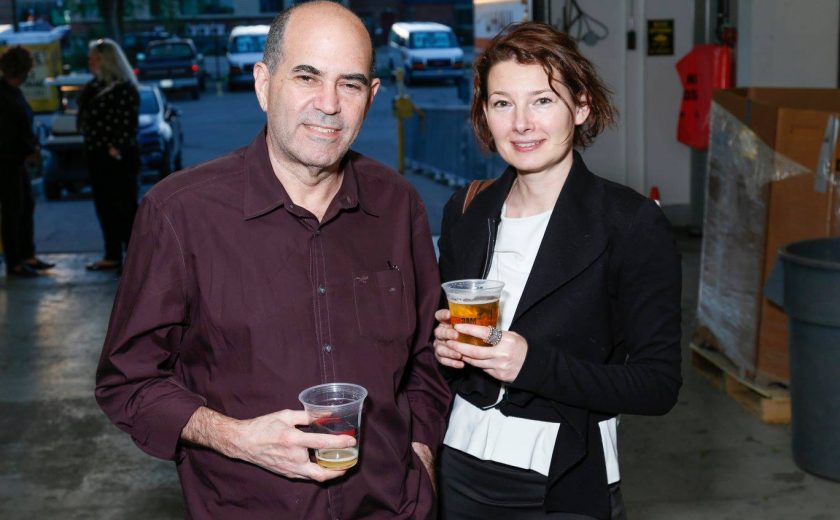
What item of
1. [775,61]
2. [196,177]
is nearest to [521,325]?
[196,177]

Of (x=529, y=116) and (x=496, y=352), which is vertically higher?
(x=529, y=116)

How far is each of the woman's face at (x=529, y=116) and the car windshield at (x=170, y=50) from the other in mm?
30204

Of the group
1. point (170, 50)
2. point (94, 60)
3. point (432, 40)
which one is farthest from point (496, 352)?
point (170, 50)

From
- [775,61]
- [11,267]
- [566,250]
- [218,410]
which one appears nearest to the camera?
[218,410]

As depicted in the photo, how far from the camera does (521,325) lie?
7.90 ft

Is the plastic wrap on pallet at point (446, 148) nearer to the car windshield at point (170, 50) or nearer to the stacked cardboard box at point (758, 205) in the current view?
the stacked cardboard box at point (758, 205)

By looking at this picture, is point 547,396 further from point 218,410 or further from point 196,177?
point 196,177

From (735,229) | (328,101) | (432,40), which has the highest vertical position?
(432,40)

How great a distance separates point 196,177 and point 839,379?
130 inches

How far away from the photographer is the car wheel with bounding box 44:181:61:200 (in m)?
14.4

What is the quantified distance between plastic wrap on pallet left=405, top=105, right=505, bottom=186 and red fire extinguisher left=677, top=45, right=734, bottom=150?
2297mm

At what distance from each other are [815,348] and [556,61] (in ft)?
9.09

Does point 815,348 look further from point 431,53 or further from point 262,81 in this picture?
point 431,53

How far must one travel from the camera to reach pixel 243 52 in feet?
108
